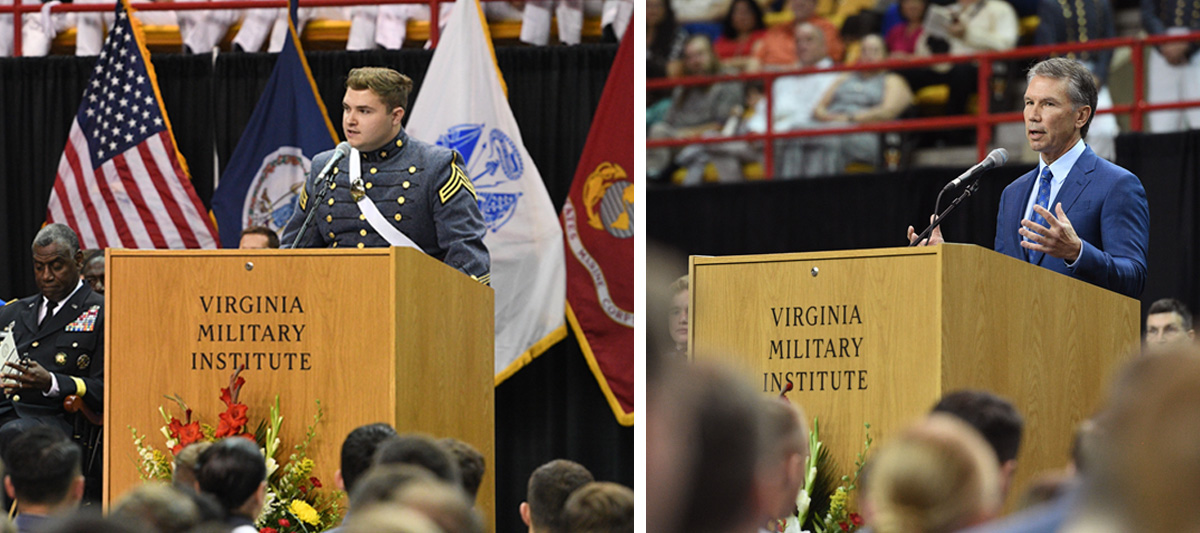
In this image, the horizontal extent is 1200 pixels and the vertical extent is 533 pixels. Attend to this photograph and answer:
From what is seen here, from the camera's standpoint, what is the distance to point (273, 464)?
4.03 metres

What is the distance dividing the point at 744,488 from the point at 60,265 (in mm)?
5219

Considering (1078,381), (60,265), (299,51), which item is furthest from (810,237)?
(1078,381)

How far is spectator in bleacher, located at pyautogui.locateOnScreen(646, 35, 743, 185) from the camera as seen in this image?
10.4 meters

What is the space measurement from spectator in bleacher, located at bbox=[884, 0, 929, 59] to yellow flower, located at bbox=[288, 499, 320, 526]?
23.6 ft

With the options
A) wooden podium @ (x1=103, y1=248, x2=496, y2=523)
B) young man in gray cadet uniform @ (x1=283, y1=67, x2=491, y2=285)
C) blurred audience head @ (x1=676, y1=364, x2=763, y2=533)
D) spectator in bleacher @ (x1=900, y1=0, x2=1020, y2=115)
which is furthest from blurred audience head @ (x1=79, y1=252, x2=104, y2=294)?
blurred audience head @ (x1=676, y1=364, x2=763, y2=533)

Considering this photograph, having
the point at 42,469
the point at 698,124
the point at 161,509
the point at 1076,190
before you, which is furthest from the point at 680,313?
the point at 698,124

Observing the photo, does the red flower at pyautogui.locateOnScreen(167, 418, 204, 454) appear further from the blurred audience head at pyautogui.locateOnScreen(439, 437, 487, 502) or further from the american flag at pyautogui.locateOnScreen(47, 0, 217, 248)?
the american flag at pyautogui.locateOnScreen(47, 0, 217, 248)

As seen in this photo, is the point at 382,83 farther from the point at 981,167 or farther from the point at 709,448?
the point at 709,448

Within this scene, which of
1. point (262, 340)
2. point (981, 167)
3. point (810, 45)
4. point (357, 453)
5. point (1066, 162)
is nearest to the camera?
point (357, 453)

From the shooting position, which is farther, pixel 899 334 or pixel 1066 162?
pixel 1066 162

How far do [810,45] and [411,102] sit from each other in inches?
131

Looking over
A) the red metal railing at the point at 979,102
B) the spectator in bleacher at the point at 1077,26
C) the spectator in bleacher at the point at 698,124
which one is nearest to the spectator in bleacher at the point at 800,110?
the red metal railing at the point at 979,102

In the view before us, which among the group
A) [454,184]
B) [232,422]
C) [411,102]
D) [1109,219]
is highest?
[411,102]

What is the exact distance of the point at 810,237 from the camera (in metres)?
9.23
